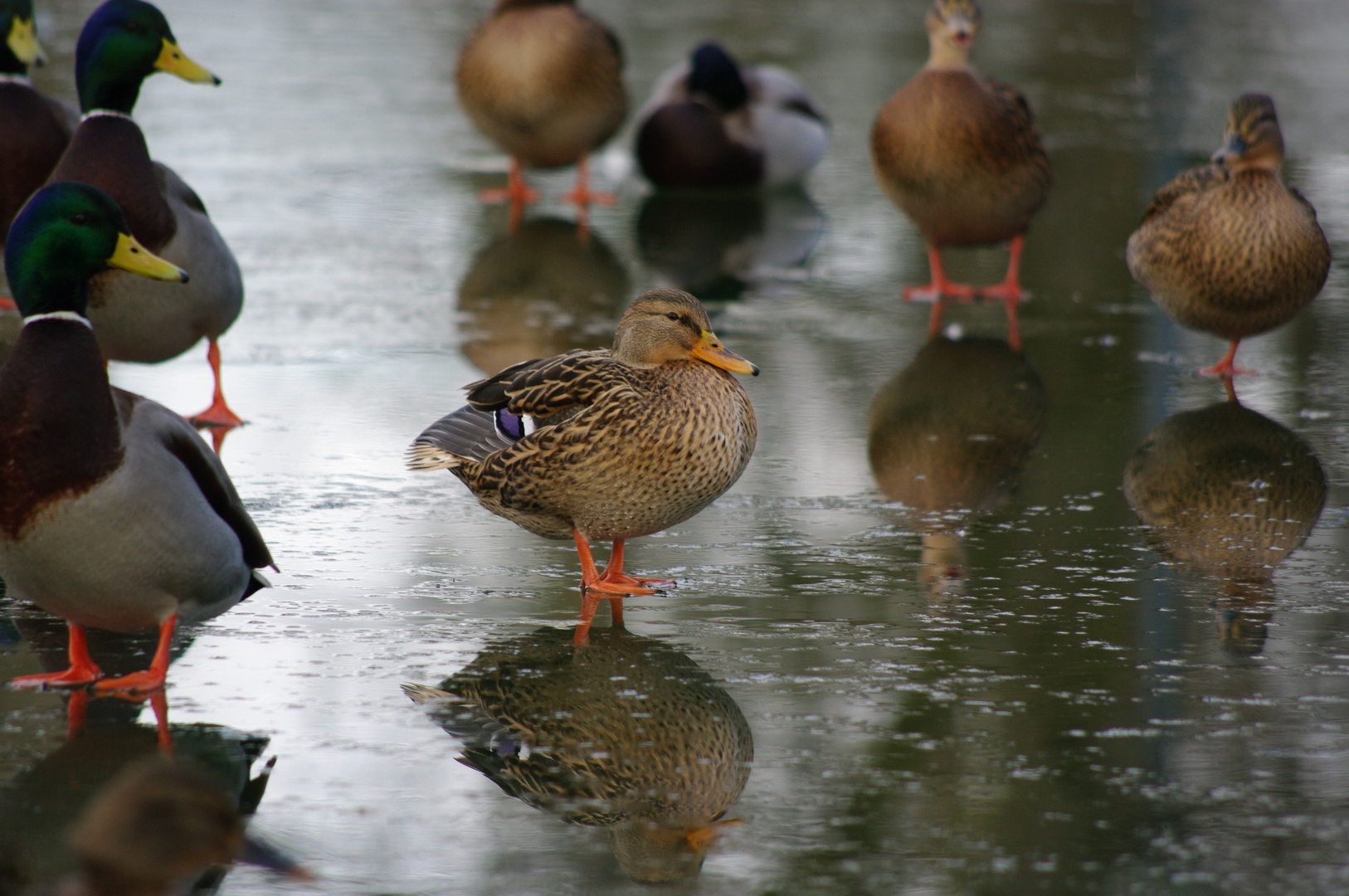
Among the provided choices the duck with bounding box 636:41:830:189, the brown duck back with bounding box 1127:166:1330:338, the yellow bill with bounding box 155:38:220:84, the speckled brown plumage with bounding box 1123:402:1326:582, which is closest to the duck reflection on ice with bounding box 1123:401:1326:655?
the speckled brown plumage with bounding box 1123:402:1326:582

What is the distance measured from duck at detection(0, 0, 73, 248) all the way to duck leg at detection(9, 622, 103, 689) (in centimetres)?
334

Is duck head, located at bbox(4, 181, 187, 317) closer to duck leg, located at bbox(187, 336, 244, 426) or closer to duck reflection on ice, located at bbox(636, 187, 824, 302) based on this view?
duck leg, located at bbox(187, 336, 244, 426)

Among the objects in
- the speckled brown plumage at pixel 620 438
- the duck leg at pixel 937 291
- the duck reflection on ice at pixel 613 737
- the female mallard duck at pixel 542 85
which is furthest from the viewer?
the female mallard duck at pixel 542 85

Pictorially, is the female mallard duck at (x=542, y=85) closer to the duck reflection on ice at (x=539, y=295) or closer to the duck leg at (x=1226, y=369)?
the duck reflection on ice at (x=539, y=295)

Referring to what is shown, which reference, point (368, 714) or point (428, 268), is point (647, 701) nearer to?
point (368, 714)

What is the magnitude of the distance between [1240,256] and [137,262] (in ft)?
13.8

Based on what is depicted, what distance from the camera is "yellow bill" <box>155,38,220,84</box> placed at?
19.2 ft

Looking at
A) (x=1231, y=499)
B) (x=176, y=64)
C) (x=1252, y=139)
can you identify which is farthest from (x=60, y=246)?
(x=1252, y=139)

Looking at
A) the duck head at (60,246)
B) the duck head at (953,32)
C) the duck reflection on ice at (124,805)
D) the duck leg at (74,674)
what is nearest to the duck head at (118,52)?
the duck head at (60,246)

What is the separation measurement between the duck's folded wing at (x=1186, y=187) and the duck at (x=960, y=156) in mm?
955

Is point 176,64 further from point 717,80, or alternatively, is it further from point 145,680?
point 717,80

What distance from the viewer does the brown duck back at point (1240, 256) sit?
621 centimetres

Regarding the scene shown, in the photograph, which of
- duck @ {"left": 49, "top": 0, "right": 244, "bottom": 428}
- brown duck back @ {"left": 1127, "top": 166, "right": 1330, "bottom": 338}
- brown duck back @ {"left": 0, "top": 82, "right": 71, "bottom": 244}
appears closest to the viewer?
duck @ {"left": 49, "top": 0, "right": 244, "bottom": 428}

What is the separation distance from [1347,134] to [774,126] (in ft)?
14.0
